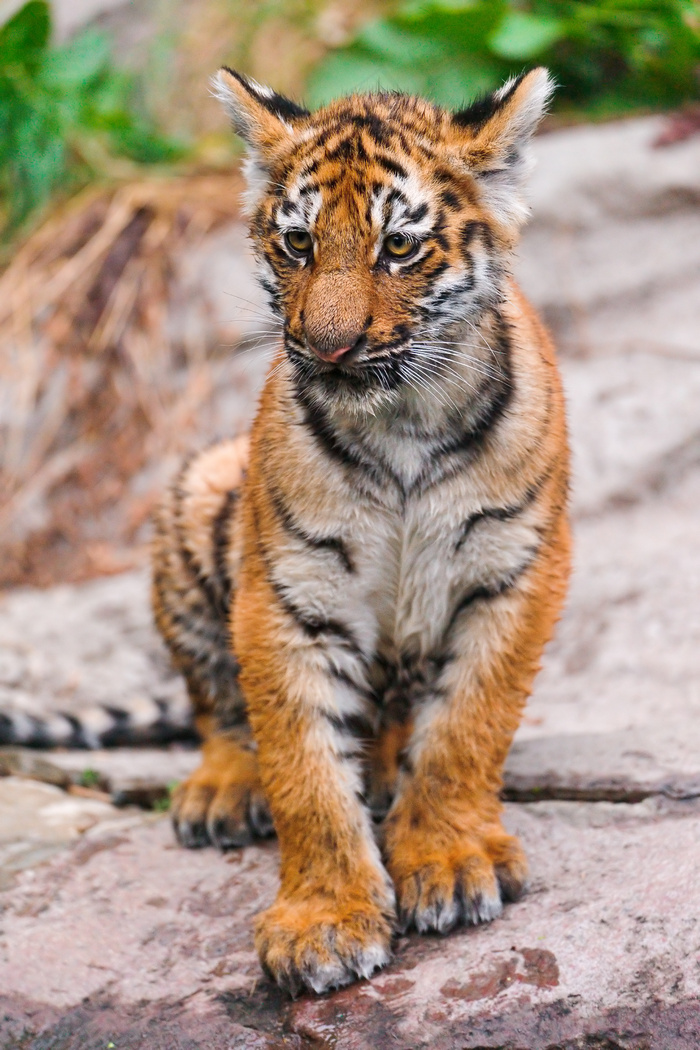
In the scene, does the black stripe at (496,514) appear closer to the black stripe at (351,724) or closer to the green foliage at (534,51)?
the black stripe at (351,724)

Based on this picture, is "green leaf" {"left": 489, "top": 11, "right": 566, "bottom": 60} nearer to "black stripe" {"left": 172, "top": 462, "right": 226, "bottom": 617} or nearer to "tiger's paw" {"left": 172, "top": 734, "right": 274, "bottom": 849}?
"black stripe" {"left": 172, "top": 462, "right": 226, "bottom": 617}

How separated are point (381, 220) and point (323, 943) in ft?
5.41

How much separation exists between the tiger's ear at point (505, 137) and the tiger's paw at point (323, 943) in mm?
1729

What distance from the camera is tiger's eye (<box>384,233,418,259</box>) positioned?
277 centimetres

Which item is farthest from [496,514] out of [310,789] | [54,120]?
[54,120]

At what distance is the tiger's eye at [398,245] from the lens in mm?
2773

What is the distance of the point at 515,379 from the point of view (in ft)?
10.1

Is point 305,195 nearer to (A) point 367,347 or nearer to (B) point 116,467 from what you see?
(A) point 367,347

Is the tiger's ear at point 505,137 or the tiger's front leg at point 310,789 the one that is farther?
the tiger's ear at point 505,137

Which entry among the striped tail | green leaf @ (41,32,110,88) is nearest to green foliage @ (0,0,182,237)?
green leaf @ (41,32,110,88)

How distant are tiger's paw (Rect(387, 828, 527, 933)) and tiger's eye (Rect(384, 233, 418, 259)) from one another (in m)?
1.44

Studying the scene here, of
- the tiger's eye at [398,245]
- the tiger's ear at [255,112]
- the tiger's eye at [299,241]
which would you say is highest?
the tiger's ear at [255,112]

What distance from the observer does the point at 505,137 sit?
9.71 ft

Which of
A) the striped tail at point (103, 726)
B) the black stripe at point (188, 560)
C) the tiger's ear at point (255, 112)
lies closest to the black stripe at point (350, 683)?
the black stripe at point (188, 560)
